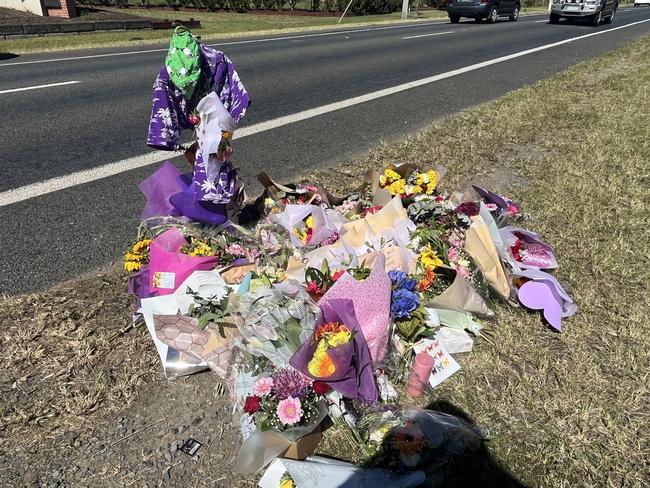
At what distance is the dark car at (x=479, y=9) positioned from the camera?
782 inches

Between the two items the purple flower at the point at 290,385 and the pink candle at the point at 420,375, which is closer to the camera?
the purple flower at the point at 290,385

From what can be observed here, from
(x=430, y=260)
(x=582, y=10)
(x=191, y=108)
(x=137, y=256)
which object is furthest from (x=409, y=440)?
(x=582, y=10)

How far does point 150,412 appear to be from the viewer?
192 cm

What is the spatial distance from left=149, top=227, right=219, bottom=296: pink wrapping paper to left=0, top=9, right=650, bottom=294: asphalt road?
0.69 metres

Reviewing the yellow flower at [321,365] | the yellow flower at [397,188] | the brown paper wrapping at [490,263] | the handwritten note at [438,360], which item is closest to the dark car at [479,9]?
the yellow flower at [397,188]

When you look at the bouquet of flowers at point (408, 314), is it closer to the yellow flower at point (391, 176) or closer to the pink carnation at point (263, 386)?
the pink carnation at point (263, 386)

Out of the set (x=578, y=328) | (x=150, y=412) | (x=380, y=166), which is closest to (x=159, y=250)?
(x=150, y=412)

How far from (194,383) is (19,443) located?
2.14 ft

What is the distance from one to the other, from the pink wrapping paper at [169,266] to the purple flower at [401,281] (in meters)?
0.90

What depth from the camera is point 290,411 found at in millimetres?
1741

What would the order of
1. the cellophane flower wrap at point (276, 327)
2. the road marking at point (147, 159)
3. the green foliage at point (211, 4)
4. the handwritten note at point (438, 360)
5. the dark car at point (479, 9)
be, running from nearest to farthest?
the cellophane flower wrap at point (276, 327), the handwritten note at point (438, 360), the road marking at point (147, 159), the dark car at point (479, 9), the green foliage at point (211, 4)

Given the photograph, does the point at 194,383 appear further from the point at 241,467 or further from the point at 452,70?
the point at 452,70

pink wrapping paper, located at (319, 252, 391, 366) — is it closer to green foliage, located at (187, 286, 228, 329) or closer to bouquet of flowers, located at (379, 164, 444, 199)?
green foliage, located at (187, 286, 228, 329)

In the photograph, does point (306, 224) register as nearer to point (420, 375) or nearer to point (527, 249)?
point (420, 375)
